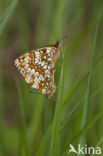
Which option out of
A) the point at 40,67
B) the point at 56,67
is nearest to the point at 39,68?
the point at 40,67

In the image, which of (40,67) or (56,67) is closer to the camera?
(40,67)

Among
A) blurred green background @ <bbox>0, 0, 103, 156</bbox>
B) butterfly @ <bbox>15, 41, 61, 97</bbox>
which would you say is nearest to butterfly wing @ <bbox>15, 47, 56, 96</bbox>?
butterfly @ <bbox>15, 41, 61, 97</bbox>

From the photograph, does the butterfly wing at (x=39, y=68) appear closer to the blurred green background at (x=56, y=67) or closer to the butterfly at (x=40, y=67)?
the butterfly at (x=40, y=67)

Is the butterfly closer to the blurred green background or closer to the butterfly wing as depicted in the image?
the butterfly wing

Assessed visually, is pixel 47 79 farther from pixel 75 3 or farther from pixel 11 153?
pixel 75 3

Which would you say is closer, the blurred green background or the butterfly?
the butterfly

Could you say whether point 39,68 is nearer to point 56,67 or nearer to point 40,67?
point 40,67

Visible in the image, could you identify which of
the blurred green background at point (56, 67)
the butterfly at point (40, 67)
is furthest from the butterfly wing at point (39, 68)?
the blurred green background at point (56, 67)

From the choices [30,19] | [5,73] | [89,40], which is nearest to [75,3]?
[89,40]
